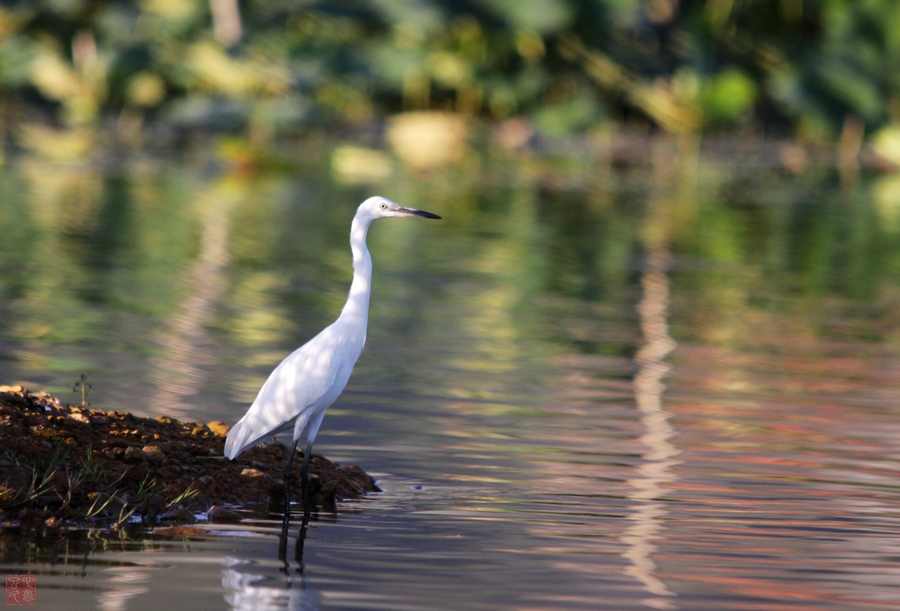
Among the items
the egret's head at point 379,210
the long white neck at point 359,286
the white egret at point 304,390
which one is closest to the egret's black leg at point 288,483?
the white egret at point 304,390

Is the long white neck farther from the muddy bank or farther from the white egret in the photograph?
the muddy bank

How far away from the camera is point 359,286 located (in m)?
6.51

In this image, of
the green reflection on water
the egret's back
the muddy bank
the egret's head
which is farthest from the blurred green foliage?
the egret's back

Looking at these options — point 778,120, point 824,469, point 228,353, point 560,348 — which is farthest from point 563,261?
point 778,120

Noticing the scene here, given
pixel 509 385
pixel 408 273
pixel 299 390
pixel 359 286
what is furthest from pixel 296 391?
pixel 408 273

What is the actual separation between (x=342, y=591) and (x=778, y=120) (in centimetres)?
2953

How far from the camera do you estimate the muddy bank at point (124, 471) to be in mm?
5520

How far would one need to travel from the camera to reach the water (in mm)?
5086

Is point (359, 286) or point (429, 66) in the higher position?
point (429, 66)

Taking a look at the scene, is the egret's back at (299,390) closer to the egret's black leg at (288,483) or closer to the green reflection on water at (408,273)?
the egret's black leg at (288,483)

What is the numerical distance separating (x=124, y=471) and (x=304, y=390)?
736 mm

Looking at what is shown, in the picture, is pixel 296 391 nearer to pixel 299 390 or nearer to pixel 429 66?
pixel 299 390

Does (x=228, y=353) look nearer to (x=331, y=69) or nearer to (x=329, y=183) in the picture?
(x=329, y=183)

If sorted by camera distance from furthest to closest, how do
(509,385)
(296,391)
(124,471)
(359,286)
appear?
(509,385) → (359,286) → (296,391) → (124,471)
